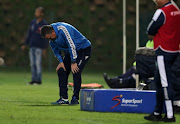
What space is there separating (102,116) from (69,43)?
5.36ft

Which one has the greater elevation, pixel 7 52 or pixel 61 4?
pixel 61 4

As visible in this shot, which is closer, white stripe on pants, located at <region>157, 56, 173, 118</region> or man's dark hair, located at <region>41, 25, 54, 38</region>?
white stripe on pants, located at <region>157, 56, 173, 118</region>

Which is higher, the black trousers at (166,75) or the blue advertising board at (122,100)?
the black trousers at (166,75)

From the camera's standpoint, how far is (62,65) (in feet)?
28.1

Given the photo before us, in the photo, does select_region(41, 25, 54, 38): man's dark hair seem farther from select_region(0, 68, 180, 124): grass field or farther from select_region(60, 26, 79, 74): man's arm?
select_region(0, 68, 180, 124): grass field

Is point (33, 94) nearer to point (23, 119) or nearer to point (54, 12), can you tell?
point (23, 119)

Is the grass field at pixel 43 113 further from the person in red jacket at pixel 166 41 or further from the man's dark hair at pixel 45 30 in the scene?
the man's dark hair at pixel 45 30

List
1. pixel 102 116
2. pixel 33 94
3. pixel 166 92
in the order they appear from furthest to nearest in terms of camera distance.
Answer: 1. pixel 33 94
2. pixel 102 116
3. pixel 166 92

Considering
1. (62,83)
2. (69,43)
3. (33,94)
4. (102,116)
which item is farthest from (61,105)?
(33,94)

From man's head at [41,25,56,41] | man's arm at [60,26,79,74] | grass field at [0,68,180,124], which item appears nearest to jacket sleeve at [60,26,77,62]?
man's arm at [60,26,79,74]

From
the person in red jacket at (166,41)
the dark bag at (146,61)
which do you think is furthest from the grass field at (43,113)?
the dark bag at (146,61)

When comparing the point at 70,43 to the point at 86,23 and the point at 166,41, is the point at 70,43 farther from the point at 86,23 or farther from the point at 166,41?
the point at 86,23

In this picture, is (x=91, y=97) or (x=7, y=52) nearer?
(x=91, y=97)

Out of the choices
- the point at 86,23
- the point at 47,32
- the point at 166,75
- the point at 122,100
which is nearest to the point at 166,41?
the point at 166,75
